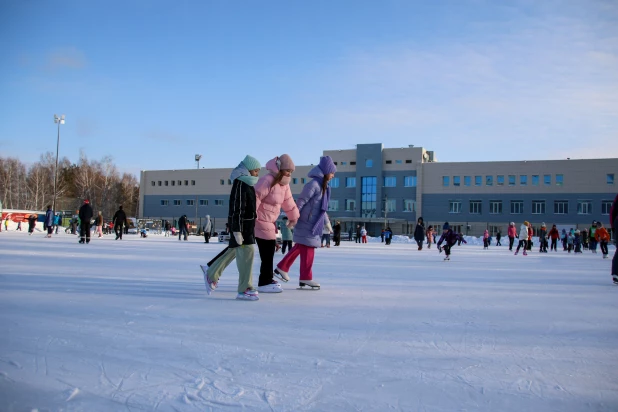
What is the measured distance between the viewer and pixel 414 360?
2764 mm

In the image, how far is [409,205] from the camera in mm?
59406

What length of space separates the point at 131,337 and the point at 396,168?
5846 cm

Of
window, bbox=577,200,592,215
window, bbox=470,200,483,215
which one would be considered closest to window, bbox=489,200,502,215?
window, bbox=470,200,483,215

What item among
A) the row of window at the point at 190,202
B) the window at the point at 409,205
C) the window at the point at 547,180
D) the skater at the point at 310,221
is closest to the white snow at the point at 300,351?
the skater at the point at 310,221

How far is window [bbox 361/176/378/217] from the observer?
200ft

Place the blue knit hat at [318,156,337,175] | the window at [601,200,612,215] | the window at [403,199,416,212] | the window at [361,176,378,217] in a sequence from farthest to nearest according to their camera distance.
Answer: the window at [361,176,378,217], the window at [403,199,416,212], the window at [601,200,612,215], the blue knit hat at [318,156,337,175]

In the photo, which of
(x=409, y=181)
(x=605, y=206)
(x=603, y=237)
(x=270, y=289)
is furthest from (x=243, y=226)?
(x=605, y=206)

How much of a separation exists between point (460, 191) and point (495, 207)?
4104 millimetres

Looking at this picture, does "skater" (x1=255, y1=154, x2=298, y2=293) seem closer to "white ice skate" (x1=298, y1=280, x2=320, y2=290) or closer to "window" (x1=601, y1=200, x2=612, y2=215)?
"white ice skate" (x1=298, y1=280, x2=320, y2=290)

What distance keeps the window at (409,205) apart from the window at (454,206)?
13.3 ft

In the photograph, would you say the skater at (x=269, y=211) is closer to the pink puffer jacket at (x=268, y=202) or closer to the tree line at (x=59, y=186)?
the pink puffer jacket at (x=268, y=202)

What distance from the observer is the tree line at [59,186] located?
63.1 meters

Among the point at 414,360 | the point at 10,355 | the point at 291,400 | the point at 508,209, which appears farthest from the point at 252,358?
the point at 508,209

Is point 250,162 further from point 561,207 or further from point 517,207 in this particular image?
point 561,207
